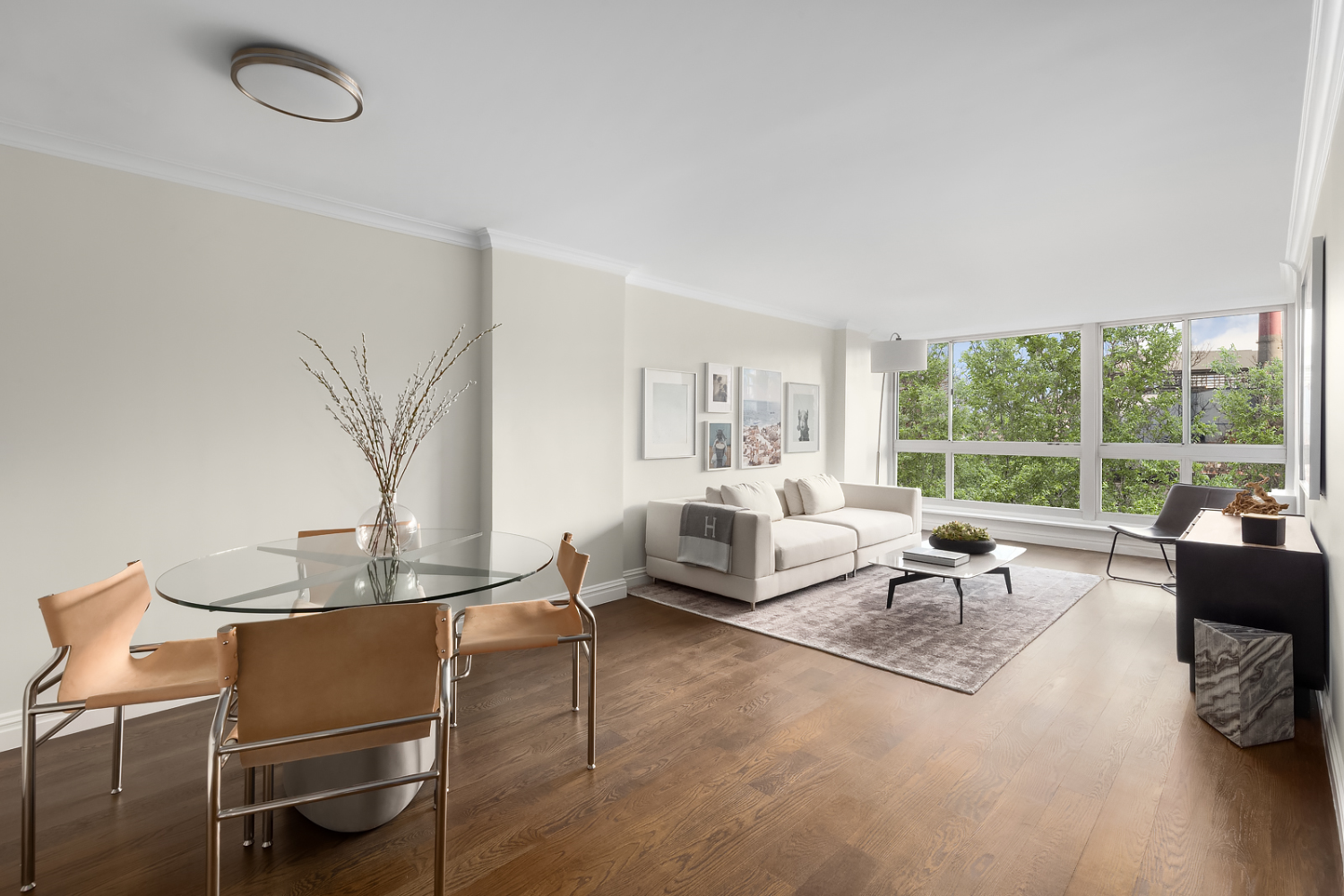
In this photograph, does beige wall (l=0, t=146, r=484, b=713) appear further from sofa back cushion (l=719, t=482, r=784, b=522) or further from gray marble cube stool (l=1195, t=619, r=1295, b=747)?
gray marble cube stool (l=1195, t=619, r=1295, b=747)

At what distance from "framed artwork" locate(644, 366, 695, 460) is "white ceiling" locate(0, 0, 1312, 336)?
127 cm

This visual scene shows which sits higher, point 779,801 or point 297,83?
point 297,83

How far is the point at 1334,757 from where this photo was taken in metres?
2.21

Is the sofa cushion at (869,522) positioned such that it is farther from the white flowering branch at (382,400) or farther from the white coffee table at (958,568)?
the white flowering branch at (382,400)

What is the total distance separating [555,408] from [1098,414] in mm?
5804

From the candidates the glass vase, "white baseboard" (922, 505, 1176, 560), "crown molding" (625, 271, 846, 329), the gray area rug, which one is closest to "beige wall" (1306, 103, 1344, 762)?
the gray area rug

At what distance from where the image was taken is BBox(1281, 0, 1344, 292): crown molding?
181 centimetres

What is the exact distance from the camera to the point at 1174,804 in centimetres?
211

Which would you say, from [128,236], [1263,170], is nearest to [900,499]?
[1263,170]

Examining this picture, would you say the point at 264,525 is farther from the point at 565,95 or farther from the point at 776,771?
the point at 776,771

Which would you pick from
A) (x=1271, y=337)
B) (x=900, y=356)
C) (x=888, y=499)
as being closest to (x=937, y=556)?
(x=888, y=499)

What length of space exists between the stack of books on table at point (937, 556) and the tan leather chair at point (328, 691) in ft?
11.5

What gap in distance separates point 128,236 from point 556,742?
2.86 m

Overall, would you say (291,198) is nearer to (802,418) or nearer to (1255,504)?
(802,418)
